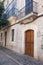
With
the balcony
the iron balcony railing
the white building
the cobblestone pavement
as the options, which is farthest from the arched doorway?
the iron balcony railing

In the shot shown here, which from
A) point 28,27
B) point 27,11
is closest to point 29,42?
point 28,27

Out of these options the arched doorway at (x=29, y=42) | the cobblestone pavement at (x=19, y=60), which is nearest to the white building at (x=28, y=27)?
the arched doorway at (x=29, y=42)

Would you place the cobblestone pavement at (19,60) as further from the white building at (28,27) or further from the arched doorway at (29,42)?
the arched doorway at (29,42)

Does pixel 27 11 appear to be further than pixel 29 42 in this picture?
Yes

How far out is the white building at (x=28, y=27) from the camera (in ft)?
33.1

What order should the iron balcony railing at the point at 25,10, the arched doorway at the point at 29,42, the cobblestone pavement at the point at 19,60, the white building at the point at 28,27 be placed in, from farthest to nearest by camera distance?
the arched doorway at the point at 29,42, the iron balcony railing at the point at 25,10, the white building at the point at 28,27, the cobblestone pavement at the point at 19,60

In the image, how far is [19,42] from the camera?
43.6 feet

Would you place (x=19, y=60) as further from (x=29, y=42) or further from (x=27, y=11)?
(x=27, y=11)

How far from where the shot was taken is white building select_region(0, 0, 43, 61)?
1009 cm

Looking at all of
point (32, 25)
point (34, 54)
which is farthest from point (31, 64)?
point (32, 25)

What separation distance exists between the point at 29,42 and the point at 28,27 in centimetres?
145

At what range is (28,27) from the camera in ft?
38.8

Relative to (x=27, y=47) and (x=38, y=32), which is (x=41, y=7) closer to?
(x=38, y=32)

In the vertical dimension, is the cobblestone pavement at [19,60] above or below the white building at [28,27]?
below
